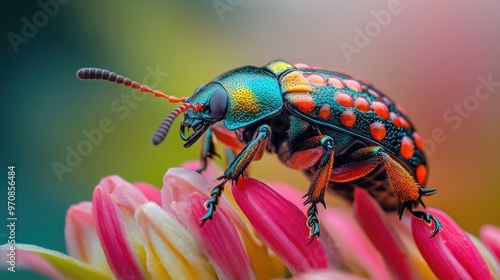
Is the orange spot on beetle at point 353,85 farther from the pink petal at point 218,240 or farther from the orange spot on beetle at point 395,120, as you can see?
the pink petal at point 218,240

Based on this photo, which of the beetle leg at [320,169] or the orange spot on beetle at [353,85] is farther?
the orange spot on beetle at [353,85]

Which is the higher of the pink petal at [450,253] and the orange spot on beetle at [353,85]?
the orange spot on beetle at [353,85]

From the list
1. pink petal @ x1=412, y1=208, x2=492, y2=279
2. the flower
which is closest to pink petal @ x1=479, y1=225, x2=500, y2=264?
the flower

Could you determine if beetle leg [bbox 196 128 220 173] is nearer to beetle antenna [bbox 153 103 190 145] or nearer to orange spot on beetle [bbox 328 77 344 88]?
beetle antenna [bbox 153 103 190 145]

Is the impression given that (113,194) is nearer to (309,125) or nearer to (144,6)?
(309,125)

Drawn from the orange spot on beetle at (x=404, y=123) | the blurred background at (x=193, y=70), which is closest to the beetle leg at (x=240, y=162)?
the orange spot on beetle at (x=404, y=123)

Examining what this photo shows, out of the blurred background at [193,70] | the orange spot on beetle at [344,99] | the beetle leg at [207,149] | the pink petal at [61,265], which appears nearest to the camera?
the pink petal at [61,265]

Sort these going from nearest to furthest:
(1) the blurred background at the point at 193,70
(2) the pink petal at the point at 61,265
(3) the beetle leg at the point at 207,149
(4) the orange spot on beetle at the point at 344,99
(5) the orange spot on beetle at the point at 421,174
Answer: (2) the pink petal at the point at 61,265
(4) the orange spot on beetle at the point at 344,99
(5) the orange spot on beetle at the point at 421,174
(3) the beetle leg at the point at 207,149
(1) the blurred background at the point at 193,70
